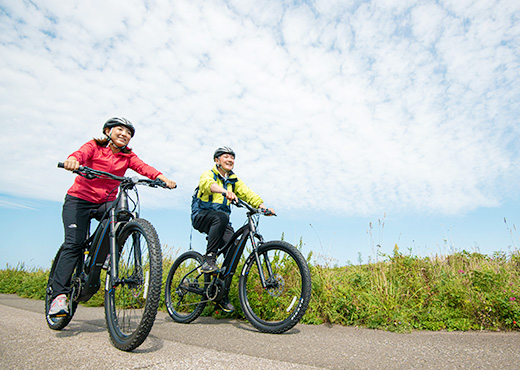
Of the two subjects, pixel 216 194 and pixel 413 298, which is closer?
pixel 413 298

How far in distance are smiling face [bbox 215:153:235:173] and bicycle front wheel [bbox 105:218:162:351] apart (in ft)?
6.71

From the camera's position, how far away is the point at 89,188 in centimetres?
392

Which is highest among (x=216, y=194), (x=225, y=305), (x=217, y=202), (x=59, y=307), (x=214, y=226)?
(x=216, y=194)

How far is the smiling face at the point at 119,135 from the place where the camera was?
13.3 ft

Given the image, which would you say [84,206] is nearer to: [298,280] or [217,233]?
[217,233]

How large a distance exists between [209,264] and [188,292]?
94 cm

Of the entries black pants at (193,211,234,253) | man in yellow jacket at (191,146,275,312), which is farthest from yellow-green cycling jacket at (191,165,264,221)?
black pants at (193,211,234,253)

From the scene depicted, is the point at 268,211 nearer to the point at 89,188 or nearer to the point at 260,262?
the point at 260,262

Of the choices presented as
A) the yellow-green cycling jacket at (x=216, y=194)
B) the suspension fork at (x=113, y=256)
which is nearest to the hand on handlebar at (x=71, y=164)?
the suspension fork at (x=113, y=256)

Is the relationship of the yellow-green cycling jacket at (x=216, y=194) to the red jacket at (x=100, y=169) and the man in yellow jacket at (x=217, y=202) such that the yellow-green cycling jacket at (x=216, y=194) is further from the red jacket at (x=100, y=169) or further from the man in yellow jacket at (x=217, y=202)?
the red jacket at (x=100, y=169)

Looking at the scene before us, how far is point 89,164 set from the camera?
12.9ft

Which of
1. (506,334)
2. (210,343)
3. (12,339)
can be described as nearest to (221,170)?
(210,343)

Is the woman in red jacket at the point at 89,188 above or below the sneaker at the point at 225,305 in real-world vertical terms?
above

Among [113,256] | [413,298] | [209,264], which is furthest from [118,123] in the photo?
[413,298]
